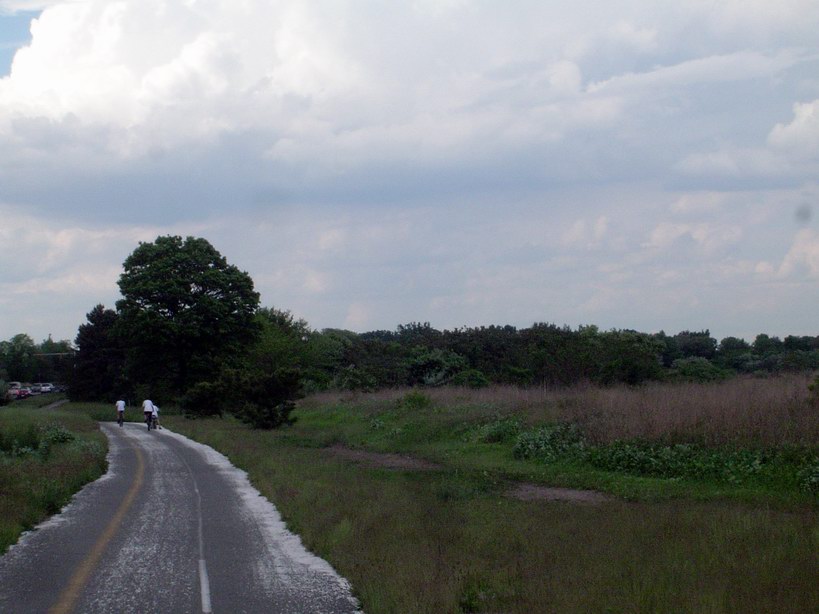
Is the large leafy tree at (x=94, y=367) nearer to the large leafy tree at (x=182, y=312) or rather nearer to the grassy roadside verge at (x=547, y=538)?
the large leafy tree at (x=182, y=312)

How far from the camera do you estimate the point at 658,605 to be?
7875 mm

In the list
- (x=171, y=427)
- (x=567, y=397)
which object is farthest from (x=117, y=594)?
(x=171, y=427)

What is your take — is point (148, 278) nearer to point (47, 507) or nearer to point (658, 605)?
point (47, 507)

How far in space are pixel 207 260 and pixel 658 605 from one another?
62900mm

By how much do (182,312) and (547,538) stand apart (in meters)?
56.5

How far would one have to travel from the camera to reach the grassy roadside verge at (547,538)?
8531mm

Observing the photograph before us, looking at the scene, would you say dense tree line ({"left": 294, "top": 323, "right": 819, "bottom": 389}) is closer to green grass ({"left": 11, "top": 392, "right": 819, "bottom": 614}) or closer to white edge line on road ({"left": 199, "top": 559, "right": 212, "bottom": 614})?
green grass ({"left": 11, "top": 392, "right": 819, "bottom": 614})

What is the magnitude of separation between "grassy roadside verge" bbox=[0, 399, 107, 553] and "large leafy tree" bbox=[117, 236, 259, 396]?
3062cm

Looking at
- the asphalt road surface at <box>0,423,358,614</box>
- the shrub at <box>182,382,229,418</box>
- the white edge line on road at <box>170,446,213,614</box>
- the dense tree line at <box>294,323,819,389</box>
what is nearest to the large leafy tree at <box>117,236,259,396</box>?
the dense tree line at <box>294,323,819,389</box>

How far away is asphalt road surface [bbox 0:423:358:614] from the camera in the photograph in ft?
31.1

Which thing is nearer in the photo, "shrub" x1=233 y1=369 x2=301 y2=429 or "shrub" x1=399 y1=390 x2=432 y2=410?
"shrub" x1=399 y1=390 x2=432 y2=410

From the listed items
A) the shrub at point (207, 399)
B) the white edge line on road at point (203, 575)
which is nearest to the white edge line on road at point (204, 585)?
the white edge line on road at point (203, 575)

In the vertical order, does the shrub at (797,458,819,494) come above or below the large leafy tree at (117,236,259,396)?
Result: below

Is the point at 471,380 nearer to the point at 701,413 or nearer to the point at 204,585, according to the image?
the point at 701,413
